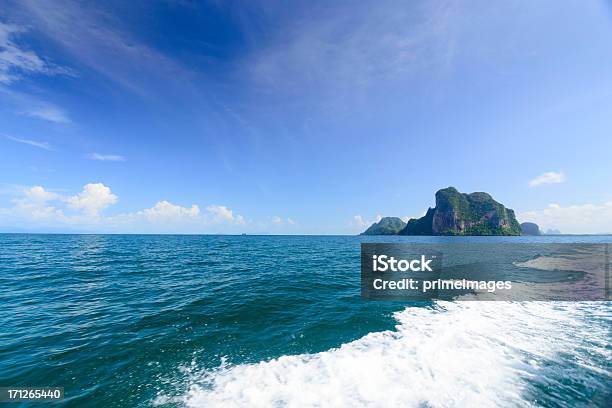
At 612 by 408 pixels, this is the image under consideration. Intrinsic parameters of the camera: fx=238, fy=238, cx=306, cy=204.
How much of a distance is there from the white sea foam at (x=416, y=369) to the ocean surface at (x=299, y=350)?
0.15 feet

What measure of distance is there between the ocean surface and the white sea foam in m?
0.04

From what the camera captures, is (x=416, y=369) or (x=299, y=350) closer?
(x=416, y=369)

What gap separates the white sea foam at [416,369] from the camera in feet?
21.8

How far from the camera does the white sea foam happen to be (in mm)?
6648

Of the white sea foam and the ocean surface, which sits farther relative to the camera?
the ocean surface

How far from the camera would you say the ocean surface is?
6.81 metres

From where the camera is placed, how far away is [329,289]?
1820 centimetres

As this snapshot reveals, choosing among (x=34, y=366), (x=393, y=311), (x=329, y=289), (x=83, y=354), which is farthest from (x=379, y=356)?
(x=34, y=366)

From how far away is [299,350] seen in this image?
30.4ft

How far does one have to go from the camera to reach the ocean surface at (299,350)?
6809 mm

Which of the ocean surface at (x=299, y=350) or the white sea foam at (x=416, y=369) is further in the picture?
the ocean surface at (x=299, y=350)

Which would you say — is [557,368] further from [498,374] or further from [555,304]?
[555,304]

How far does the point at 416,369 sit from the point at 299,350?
13.7ft

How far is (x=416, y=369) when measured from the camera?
26.3 ft
